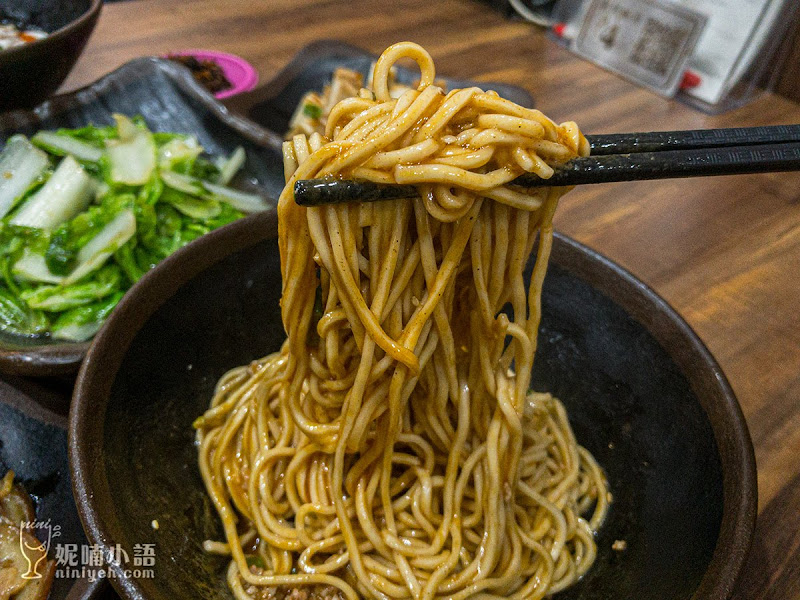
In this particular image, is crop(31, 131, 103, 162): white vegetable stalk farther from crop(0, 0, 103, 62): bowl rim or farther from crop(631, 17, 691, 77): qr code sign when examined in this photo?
crop(631, 17, 691, 77): qr code sign

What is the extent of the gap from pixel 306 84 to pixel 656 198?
6.83ft

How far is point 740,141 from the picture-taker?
1.14 m

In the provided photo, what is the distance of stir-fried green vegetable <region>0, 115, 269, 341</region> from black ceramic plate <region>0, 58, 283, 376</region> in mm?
105

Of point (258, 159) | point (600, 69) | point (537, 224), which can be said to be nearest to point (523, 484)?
point (537, 224)

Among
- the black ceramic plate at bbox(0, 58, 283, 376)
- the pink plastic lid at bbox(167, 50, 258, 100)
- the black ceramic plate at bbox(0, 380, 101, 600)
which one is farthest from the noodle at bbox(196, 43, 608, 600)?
the pink plastic lid at bbox(167, 50, 258, 100)

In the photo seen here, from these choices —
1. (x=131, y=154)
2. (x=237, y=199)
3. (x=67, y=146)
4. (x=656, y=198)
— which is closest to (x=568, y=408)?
(x=656, y=198)

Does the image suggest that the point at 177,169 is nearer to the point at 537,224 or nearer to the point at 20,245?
the point at 20,245

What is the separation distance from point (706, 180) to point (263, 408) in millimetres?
2443

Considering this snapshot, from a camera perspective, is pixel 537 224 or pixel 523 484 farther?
pixel 523 484

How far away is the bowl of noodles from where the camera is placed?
3.95 feet

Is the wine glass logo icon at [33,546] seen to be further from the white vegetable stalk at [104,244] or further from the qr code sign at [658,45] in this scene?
the qr code sign at [658,45]

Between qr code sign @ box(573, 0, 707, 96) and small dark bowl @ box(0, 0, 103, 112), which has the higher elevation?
qr code sign @ box(573, 0, 707, 96)

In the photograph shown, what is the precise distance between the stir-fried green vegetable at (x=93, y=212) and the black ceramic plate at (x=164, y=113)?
10 centimetres

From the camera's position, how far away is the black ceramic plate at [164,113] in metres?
2.72
